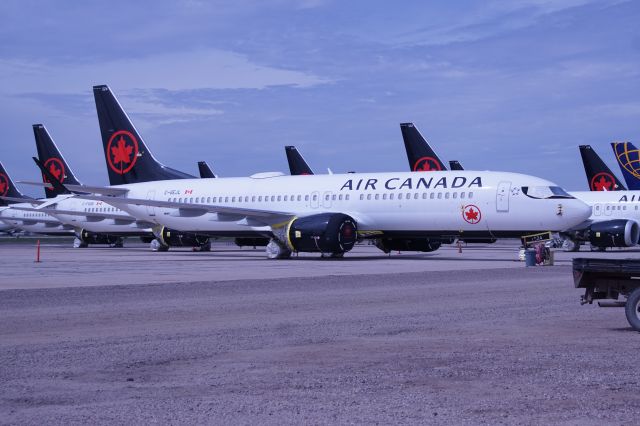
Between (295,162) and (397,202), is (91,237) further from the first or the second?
(397,202)

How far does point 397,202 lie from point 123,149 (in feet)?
65.2

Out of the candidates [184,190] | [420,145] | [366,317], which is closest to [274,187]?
[184,190]

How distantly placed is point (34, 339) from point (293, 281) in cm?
1300

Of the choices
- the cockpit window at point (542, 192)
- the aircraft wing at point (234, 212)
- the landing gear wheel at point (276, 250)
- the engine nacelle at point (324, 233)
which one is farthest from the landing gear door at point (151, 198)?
the cockpit window at point (542, 192)

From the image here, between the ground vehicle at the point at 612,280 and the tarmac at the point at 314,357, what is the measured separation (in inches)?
16.1

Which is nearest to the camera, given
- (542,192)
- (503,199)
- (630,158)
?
(542,192)

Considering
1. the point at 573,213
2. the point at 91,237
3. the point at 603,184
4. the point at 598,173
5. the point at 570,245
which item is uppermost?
the point at 598,173

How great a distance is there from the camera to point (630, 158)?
67.2 metres

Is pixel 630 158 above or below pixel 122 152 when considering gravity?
below

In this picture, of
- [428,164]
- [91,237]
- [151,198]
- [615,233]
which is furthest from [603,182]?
[91,237]

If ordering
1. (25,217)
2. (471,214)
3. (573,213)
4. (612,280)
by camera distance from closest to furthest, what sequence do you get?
1. (612,280)
2. (573,213)
3. (471,214)
4. (25,217)

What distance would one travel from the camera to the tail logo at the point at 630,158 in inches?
2638

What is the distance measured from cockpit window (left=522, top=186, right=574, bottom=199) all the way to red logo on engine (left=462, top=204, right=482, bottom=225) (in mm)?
2010

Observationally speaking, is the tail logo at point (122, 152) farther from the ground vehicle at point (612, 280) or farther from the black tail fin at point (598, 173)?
the ground vehicle at point (612, 280)
